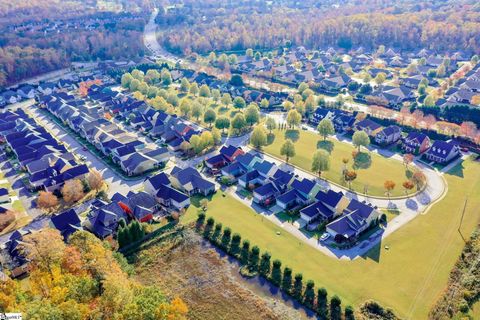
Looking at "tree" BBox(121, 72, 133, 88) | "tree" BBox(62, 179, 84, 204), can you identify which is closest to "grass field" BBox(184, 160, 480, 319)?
"tree" BBox(62, 179, 84, 204)

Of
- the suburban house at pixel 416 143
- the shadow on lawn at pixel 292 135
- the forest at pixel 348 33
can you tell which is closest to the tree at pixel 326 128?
the shadow on lawn at pixel 292 135

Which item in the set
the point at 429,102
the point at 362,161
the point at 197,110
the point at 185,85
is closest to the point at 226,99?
the point at 197,110

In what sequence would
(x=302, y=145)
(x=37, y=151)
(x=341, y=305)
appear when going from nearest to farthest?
(x=341, y=305)
(x=37, y=151)
(x=302, y=145)

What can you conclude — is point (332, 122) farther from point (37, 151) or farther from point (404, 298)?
point (37, 151)

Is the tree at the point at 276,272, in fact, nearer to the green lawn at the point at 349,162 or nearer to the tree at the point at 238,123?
the green lawn at the point at 349,162

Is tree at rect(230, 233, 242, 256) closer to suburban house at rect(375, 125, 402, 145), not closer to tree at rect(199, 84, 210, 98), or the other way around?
suburban house at rect(375, 125, 402, 145)

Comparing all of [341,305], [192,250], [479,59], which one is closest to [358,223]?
[341,305]

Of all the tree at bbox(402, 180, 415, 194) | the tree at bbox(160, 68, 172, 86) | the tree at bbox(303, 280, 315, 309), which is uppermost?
the tree at bbox(402, 180, 415, 194)
